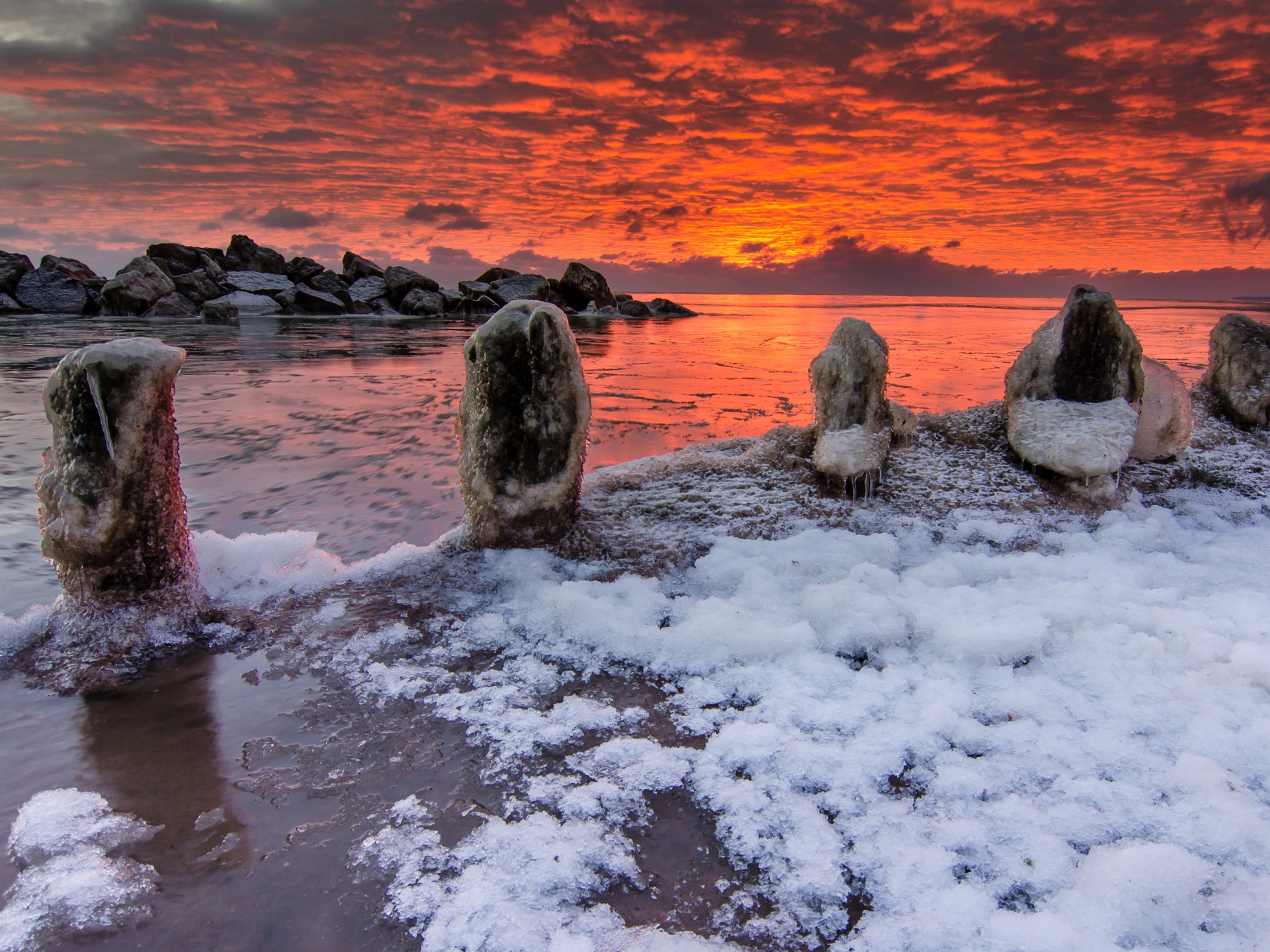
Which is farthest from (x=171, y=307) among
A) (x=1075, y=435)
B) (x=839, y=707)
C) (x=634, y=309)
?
(x=839, y=707)

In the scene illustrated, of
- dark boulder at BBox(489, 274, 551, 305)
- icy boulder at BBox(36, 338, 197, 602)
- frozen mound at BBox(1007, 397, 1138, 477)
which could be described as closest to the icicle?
icy boulder at BBox(36, 338, 197, 602)

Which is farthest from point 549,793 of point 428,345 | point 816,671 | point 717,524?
point 428,345

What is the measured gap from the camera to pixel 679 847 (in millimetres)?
1447

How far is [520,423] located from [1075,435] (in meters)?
2.76

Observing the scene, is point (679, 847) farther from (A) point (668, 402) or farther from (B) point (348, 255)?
(B) point (348, 255)

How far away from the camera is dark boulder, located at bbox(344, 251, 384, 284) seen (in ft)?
100

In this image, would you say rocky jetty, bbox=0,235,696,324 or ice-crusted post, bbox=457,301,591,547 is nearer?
ice-crusted post, bbox=457,301,591,547

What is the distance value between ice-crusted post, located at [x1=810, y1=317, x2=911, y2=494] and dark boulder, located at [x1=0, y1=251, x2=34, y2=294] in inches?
1145

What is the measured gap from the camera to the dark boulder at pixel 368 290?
29.1 metres

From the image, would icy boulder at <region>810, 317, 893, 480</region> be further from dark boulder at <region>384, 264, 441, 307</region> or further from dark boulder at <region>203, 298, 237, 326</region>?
dark boulder at <region>384, 264, 441, 307</region>

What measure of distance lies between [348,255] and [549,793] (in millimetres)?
34320

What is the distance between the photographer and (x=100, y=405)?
2186 millimetres

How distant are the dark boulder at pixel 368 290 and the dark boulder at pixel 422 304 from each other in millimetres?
1905

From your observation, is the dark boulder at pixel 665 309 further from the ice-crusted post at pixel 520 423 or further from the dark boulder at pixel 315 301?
the ice-crusted post at pixel 520 423
